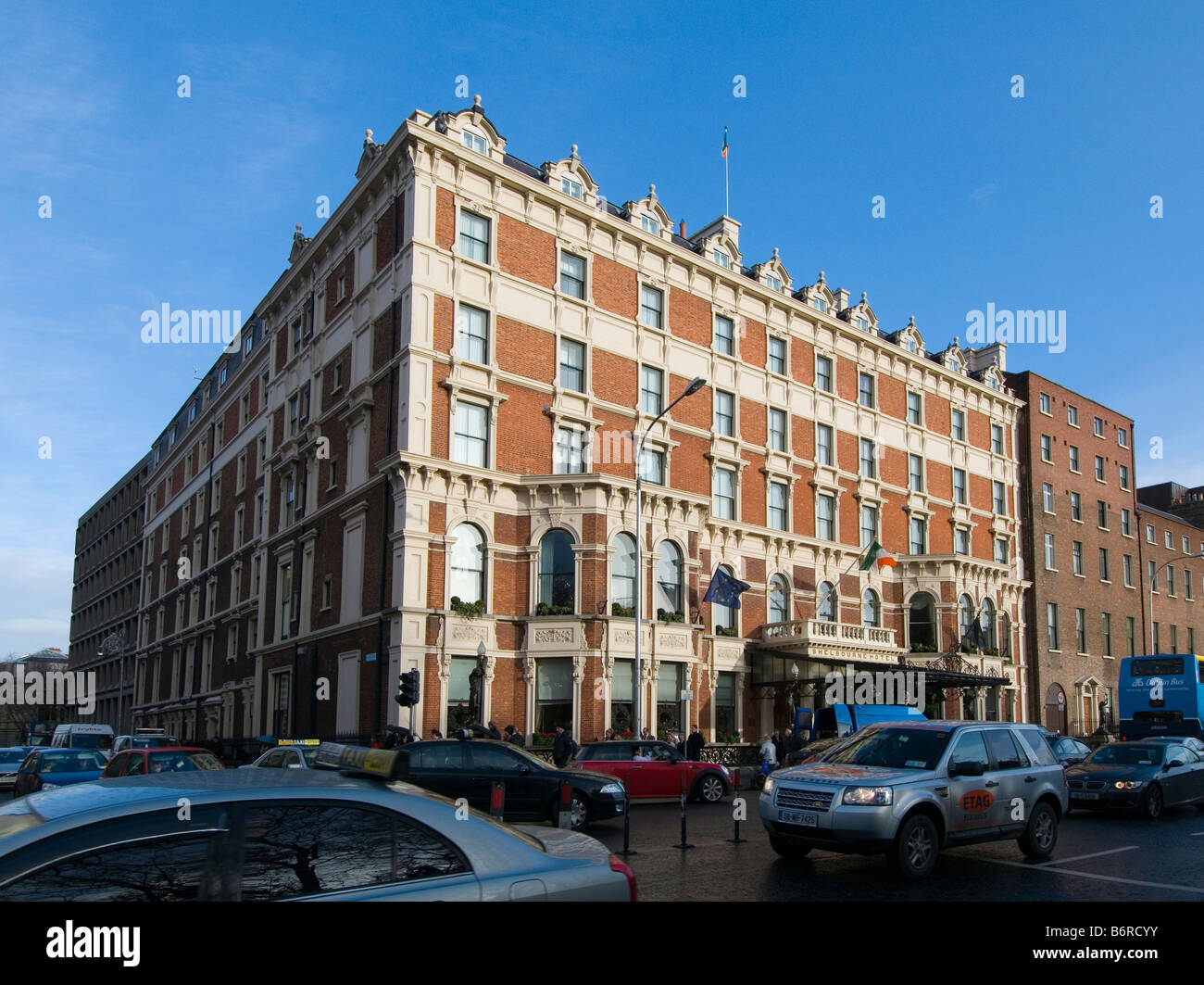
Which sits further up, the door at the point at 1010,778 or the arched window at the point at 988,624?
the arched window at the point at 988,624

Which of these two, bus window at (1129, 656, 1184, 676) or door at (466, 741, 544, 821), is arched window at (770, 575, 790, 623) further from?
door at (466, 741, 544, 821)

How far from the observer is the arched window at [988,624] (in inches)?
1873

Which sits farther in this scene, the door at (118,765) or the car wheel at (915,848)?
the door at (118,765)

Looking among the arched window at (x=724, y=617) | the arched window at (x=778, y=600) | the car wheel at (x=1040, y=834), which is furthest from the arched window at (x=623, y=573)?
the car wheel at (x=1040, y=834)

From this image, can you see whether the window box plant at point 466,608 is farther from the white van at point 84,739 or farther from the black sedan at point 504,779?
the black sedan at point 504,779

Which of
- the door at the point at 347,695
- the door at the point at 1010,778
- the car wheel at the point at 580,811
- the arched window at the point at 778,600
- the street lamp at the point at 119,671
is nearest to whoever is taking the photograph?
the door at the point at 1010,778

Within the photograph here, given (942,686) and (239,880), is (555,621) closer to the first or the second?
(942,686)

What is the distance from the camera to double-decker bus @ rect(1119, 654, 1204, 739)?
3253 centimetres

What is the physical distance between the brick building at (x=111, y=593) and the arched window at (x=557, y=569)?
51.3m

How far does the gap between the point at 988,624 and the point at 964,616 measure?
6.53 ft

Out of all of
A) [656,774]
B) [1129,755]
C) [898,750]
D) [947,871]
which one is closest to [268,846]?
[898,750]

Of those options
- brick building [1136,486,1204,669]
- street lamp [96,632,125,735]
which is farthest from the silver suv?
street lamp [96,632,125,735]

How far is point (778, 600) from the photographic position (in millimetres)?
40094

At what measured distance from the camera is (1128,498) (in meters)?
62.2
